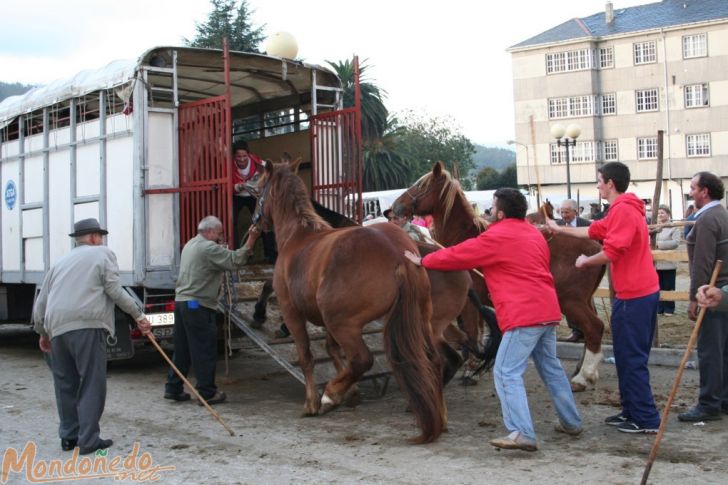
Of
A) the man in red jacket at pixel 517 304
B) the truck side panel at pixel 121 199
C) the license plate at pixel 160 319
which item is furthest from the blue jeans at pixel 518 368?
the truck side panel at pixel 121 199

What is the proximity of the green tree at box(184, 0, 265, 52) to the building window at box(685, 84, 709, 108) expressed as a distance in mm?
27026

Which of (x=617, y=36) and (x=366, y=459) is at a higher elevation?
(x=617, y=36)

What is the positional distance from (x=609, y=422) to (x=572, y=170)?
48759 millimetres

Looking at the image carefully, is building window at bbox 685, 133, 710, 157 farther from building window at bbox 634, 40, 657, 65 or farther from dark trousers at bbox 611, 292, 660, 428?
dark trousers at bbox 611, 292, 660, 428

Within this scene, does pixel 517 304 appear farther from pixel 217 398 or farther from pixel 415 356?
pixel 217 398

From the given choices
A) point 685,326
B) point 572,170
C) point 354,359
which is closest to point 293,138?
point 354,359

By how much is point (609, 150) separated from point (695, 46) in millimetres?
8208

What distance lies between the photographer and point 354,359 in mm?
6676

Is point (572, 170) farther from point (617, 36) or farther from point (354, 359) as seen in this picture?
point (354, 359)

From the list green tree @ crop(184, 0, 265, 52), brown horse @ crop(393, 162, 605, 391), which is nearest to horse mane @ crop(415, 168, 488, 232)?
brown horse @ crop(393, 162, 605, 391)

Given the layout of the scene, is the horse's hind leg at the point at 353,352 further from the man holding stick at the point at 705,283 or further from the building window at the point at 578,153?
the building window at the point at 578,153

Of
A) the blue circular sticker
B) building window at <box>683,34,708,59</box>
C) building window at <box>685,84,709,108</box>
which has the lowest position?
the blue circular sticker

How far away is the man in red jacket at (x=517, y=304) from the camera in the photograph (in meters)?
5.78

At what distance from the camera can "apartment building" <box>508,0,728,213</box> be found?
1965 inches
